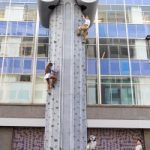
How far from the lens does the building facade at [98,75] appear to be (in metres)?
28.3

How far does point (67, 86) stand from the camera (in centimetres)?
1645

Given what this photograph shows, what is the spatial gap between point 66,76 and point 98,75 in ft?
45.9

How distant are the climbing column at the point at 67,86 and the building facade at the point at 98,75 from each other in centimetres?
1184

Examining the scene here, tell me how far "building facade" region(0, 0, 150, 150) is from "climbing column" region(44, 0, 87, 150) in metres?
11.8

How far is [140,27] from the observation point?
109 ft

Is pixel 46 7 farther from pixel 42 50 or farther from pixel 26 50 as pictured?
pixel 26 50

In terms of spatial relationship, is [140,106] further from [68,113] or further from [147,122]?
[68,113]

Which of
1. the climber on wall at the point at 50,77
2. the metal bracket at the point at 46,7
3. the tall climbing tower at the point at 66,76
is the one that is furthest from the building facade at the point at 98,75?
the climber on wall at the point at 50,77

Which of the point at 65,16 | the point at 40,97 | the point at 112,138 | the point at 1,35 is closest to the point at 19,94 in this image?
the point at 40,97

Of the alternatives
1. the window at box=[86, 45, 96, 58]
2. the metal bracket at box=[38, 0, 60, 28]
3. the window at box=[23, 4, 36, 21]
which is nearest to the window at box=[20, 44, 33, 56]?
the window at box=[23, 4, 36, 21]

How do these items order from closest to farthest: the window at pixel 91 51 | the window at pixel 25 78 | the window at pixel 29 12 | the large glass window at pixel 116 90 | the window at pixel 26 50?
the large glass window at pixel 116 90 < the window at pixel 25 78 < the window at pixel 91 51 < the window at pixel 26 50 < the window at pixel 29 12

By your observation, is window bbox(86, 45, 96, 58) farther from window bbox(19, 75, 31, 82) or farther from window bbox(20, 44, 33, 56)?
window bbox(19, 75, 31, 82)

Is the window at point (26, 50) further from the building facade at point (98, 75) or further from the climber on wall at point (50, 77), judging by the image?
the climber on wall at point (50, 77)

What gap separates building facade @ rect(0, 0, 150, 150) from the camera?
92.8 feet
